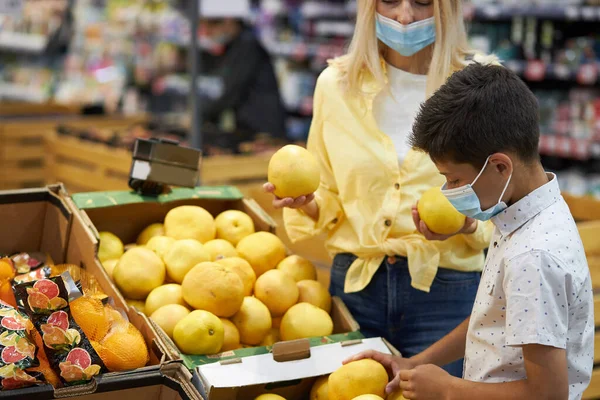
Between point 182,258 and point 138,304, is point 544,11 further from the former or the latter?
point 138,304

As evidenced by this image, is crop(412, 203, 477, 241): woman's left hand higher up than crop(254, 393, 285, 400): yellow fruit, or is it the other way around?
crop(412, 203, 477, 241): woman's left hand

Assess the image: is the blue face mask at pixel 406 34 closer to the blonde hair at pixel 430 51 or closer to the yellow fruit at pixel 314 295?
the blonde hair at pixel 430 51

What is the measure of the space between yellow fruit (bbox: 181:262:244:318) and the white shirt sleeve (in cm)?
74

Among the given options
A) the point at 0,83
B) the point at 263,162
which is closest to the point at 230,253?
the point at 263,162

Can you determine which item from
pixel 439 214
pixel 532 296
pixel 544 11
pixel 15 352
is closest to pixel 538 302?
pixel 532 296

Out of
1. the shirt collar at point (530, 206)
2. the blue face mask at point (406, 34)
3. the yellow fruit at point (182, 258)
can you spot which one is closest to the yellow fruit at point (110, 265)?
the yellow fruit at point (182, 258)

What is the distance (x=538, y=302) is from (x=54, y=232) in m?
1.45

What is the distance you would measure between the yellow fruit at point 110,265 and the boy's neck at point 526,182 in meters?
1.10

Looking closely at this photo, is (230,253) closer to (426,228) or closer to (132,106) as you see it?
(426,228)

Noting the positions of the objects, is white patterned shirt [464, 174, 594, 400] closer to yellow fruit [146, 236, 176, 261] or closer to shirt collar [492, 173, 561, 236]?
shirt collar [492, 173, 561, 236]

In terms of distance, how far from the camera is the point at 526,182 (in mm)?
1449

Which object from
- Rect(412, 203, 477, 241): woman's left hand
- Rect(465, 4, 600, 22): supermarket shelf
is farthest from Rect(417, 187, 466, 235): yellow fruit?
Rect(465, 4, 600, 22): supermarket shelf

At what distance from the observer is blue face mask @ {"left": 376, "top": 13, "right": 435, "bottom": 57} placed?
80.2 inches

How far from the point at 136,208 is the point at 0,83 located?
6.06 metres
